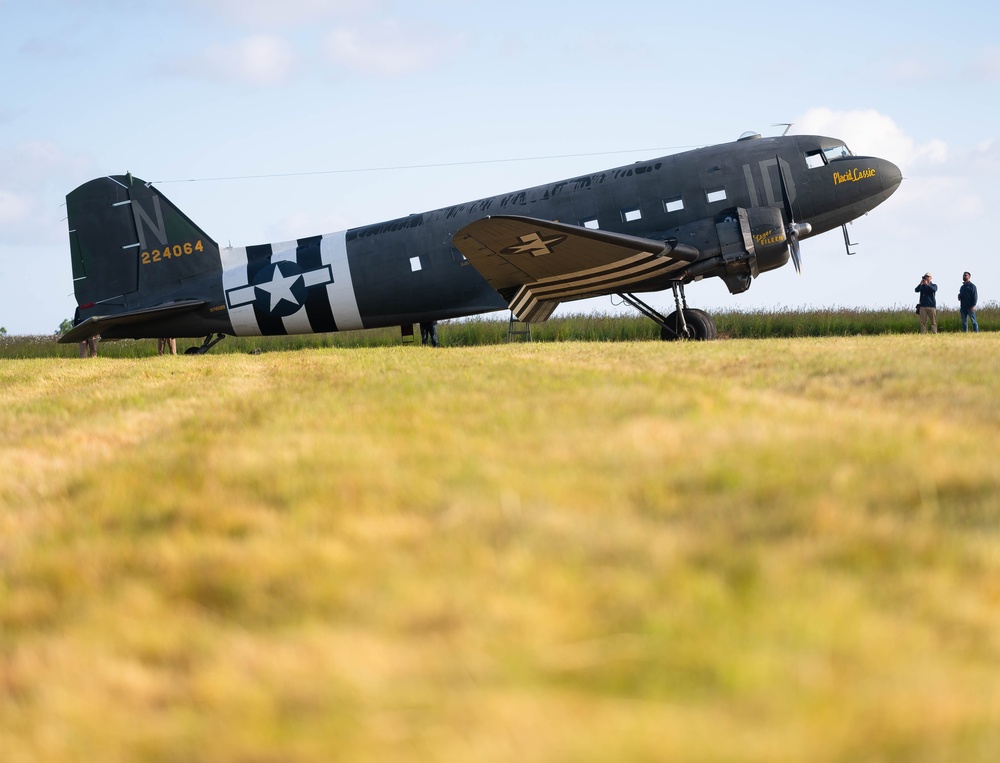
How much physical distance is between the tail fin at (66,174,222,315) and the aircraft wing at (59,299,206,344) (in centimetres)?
52

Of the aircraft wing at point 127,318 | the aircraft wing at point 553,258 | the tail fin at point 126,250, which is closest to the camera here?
the aircraft wing at point 553,258

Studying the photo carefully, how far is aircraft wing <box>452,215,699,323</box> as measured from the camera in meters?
16.0

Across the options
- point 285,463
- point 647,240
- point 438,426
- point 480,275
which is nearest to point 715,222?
point 647,240

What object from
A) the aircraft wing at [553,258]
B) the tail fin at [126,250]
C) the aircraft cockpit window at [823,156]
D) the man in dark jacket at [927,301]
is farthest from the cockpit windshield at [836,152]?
the tail fin at [126,250]

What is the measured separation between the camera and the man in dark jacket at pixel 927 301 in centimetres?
2389

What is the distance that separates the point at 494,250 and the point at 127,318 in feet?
29.8

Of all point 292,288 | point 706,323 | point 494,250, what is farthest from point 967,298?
point 292,288

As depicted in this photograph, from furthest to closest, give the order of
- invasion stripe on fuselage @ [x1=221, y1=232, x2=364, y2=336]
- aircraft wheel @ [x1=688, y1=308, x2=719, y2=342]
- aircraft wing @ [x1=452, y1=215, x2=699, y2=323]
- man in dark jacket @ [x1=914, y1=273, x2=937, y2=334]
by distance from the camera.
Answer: man in dark jacket @ [x1=914, y1=273, x2=937, y2=334]
invasion stripe on fuselage @ [x1=221, y1=232, x2=364, y2=336]
aircraft wheel @ [x1=688, y1=308, x2=719, y2=342]
aircraft wing @ [x1=452, y1=215, x2=699, y2=323]

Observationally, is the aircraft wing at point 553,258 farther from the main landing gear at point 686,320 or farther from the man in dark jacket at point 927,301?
the man in dark jacket at point 927,301

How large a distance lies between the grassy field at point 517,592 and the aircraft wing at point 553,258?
10999 millimetres

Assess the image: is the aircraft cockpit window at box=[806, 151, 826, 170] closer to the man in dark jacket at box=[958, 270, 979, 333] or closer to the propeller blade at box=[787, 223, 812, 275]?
the propeller blade at box=[787, 223, 812, 275]

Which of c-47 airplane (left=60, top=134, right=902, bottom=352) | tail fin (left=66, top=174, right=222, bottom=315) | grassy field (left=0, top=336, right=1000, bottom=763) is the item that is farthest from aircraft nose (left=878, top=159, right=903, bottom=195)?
tail fin (left=66, top=174, right=222, bottom=315)

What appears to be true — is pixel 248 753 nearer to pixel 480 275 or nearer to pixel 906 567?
pixel 906 567

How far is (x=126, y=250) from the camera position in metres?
20.3
